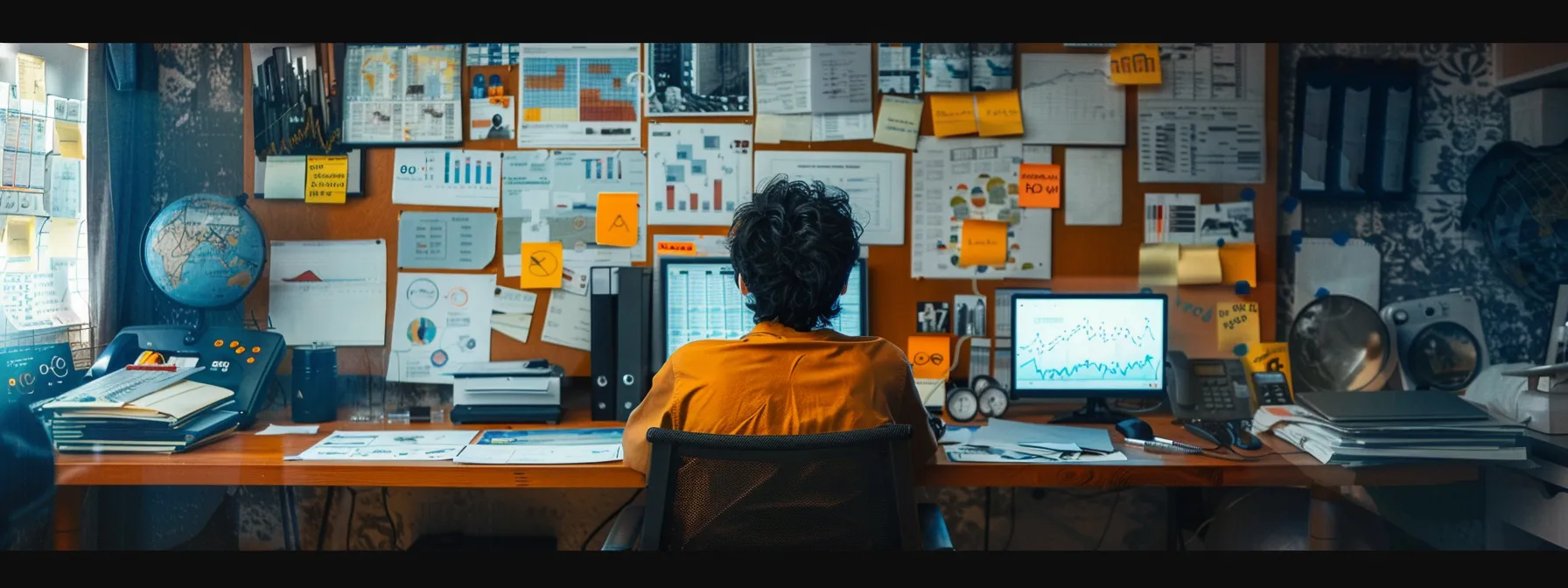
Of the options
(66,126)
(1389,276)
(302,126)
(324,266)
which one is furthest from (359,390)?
(1389,276)

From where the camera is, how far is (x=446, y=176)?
2.37 metres

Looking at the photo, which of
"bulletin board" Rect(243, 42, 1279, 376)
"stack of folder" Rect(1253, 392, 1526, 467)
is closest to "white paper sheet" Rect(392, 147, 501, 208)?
"bulletin board" Rect(243, 42, 1279, 376)

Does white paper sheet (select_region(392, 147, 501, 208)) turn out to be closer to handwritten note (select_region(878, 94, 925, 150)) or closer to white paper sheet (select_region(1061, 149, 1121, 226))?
handwritten note (select_region(878, 94, 925, 150))

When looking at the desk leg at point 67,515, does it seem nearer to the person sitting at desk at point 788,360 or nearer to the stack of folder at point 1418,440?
the person sitting at desk at point 788,360

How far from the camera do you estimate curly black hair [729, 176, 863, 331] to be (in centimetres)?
147

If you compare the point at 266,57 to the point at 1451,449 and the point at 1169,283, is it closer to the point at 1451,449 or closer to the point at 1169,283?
the point at 1169,283

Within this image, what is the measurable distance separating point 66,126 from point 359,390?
833 mm

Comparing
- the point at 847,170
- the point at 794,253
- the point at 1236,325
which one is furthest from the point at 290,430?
the point at 1236,325

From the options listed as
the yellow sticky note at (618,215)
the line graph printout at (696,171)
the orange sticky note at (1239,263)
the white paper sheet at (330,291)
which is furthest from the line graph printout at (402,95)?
the orange sticky note at (1239,263)

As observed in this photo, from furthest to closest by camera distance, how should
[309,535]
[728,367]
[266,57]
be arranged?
[309,535] → [266,57] → [728,367]

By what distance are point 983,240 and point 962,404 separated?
441mm

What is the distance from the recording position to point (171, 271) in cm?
210

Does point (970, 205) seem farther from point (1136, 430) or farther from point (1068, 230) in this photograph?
point (1136, 430)

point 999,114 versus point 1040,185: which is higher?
point 999,114
